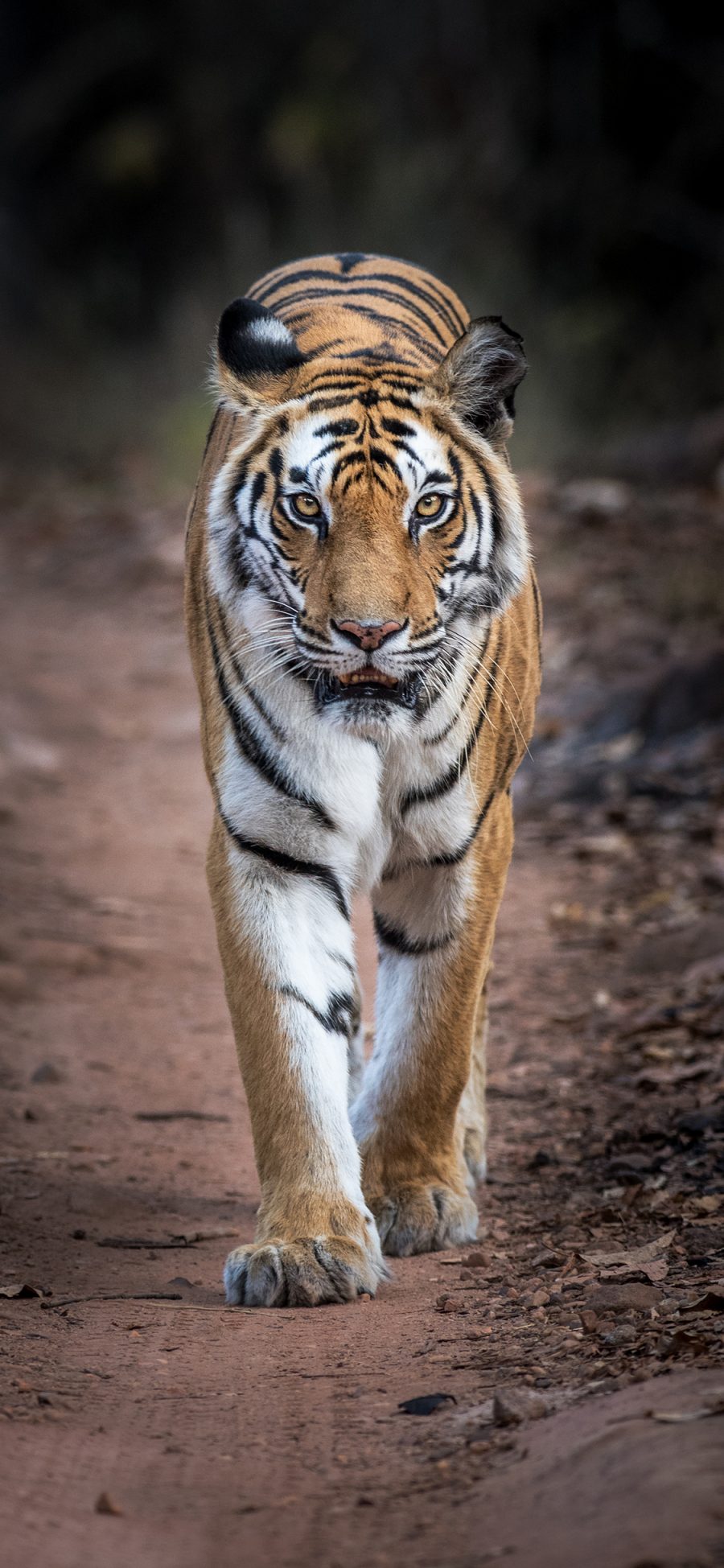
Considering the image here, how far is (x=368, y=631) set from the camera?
10.2 ft

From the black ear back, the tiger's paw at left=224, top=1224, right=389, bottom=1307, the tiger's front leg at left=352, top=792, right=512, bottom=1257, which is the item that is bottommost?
the tiger's paw at left=224, top=1224, right=389, bottom=1307

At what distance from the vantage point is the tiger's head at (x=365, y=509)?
3180 millimetres

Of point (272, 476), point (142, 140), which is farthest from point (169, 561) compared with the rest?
point (142, 140)

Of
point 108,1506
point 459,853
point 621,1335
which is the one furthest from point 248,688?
point 108,1506

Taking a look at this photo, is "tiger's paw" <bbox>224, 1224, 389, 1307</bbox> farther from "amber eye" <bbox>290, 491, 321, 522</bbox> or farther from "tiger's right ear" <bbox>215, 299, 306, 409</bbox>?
"tiger's right ear" <bbox>215, 299, 306, 409</bbox>

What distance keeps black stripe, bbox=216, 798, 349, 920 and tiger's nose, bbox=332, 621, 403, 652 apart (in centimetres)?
44

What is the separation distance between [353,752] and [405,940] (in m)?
0.53

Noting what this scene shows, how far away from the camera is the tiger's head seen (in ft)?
10.4

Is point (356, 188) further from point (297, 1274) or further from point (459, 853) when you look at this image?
point (297, 1274)

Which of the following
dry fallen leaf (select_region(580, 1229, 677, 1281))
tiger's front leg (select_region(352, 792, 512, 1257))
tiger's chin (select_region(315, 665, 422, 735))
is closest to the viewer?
dry fallen leaf (select_region(580, 1229, 677, 1281))

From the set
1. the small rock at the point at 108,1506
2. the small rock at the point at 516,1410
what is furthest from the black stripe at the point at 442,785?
the small rock at the point at 108,1506

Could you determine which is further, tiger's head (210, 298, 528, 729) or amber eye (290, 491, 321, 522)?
amber eye (290, 491, 321, 522)

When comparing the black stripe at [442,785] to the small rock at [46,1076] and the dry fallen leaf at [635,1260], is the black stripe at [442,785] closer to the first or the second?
the dry fallen leaf at [635,1260]

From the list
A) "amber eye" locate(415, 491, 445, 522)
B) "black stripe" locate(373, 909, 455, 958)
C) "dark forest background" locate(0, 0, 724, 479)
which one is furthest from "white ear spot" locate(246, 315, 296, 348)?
"dark forest background" locate(0, 0, 724, 479)
